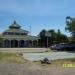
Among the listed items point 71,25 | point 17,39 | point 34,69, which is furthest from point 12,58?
point 17,39

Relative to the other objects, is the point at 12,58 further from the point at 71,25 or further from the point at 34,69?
the point at 71,25

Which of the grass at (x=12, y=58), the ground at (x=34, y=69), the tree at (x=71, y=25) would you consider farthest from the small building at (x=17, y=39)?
the ground at (x=34, y=69)

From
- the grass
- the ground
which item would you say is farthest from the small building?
the ground

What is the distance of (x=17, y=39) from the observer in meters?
87.2

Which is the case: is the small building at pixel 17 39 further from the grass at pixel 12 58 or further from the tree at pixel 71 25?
the grass at pixel 12 58

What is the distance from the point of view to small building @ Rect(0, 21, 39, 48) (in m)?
87.1

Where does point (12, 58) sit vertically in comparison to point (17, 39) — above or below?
below

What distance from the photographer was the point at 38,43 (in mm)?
94562

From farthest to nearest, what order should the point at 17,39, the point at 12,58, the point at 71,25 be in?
the point at 17,39 → the point at 71,25 → the point at 12,58

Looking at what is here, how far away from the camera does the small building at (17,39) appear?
286 feet

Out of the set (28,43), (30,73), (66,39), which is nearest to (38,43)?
(28,43)

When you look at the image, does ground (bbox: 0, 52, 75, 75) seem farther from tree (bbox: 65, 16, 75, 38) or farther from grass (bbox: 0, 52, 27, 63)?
tree (bbox: 65, 16, 75, 38)

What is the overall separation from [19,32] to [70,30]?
38.3m

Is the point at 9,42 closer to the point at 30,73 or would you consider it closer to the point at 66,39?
the point at 66,39
